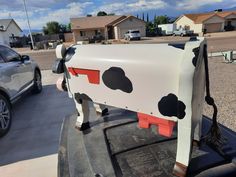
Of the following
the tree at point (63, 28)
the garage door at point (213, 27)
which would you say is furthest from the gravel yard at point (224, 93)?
the tree at point (63, 28)

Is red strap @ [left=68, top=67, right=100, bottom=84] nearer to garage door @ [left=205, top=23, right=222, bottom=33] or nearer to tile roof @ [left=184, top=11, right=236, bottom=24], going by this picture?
tile roof @ [left=184, top=11, right=236, bottom=24]

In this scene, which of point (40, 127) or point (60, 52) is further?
point (40, 127)

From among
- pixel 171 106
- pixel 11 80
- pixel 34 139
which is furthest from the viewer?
pixel 11 80

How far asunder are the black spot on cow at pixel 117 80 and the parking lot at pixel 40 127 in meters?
1.67

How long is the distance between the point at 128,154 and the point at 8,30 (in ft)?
183

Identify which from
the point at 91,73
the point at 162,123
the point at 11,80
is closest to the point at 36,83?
the point at 11,80

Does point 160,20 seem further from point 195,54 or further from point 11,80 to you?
point 195,54

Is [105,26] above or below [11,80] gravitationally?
above

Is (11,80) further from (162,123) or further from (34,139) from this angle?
(162,123)

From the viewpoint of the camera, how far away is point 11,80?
4703 mm

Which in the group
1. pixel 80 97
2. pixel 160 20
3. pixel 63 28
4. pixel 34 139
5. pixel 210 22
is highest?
pixel 160 20

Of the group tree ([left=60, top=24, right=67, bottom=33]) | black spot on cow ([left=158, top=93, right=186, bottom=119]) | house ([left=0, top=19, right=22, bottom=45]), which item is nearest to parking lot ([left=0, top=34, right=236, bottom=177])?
black spot on cow ([left=158, top=93, right=186, bottom=119])

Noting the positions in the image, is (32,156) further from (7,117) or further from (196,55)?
(196,55)

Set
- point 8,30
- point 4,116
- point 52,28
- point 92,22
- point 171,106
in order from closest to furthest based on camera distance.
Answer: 1. point 171,106
2. point 4,116
3. point 92,22
4. point 8,30
5. point 52,28
